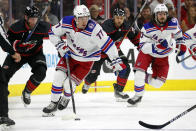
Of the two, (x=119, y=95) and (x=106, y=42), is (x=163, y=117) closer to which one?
(x=106, y=42)

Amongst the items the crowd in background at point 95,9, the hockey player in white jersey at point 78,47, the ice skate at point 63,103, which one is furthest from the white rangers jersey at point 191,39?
the ice skate at point 63,103

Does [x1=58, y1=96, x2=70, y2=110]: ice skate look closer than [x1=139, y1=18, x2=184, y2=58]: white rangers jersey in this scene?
Yes

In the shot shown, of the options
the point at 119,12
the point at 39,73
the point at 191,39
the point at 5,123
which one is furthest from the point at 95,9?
the point at 5,123

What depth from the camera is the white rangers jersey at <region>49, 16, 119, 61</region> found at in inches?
158

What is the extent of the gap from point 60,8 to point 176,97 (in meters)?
2.24

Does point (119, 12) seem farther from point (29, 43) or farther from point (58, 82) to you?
point (58, 82)

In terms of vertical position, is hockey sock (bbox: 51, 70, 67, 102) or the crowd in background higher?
the crowd in background

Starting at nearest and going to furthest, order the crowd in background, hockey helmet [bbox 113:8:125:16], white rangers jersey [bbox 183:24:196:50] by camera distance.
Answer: hockey helmet [bbox 113:8:125:16]
white rangers jersey [bbox 183:24:196:50]
the crowd in background

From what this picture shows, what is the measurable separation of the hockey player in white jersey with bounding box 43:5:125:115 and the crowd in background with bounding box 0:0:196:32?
83.5 inches

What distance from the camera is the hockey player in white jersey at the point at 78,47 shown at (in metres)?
4.02

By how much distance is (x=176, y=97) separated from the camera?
5820 millimetres

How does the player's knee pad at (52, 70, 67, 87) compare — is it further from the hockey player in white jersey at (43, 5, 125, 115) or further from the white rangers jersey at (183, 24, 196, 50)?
the white rangers jersey at (183, 24, 196, 50)

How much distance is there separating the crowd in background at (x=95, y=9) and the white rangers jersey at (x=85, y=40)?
83.5 inches

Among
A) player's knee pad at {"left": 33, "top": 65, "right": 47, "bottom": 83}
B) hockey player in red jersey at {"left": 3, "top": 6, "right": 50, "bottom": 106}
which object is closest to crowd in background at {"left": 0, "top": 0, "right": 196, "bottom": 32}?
hockey player in red jersey at {"left": 3, "top": 6, "right": 50, "bottom": 106}
